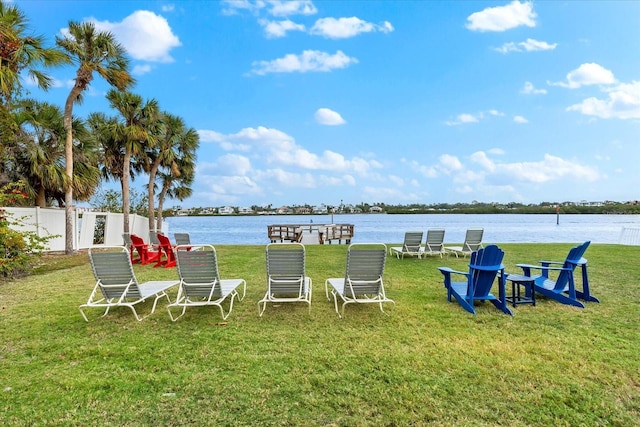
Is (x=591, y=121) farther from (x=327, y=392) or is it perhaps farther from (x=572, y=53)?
(x=327, y=392)

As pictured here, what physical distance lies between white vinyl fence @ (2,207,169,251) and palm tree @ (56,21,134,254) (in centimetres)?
132

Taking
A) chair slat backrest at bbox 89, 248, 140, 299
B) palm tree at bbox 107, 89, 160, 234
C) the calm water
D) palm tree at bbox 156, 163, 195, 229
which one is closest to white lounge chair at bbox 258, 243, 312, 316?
chair slat backrest at bbox 89, 248, 140, 299

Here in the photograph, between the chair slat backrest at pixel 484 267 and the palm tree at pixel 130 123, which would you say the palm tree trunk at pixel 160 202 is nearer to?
the palm tree at pixel 130 123

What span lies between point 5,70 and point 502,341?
11.4 meters

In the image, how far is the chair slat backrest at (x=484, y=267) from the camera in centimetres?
477

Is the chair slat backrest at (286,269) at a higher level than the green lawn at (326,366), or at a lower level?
higher

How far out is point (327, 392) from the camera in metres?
2.76

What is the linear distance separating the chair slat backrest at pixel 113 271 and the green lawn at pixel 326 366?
20.1 inches

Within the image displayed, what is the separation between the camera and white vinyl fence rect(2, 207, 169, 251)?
1266 cm

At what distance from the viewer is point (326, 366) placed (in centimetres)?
323

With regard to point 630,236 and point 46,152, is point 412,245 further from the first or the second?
point 46,152

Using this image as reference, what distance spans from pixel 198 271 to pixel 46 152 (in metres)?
13.4

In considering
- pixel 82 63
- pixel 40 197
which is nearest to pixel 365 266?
pixel 82 63

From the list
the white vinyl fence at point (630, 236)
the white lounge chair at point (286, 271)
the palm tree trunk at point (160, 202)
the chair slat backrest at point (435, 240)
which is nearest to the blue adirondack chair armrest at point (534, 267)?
the white lounge chair at point (286, 271)
